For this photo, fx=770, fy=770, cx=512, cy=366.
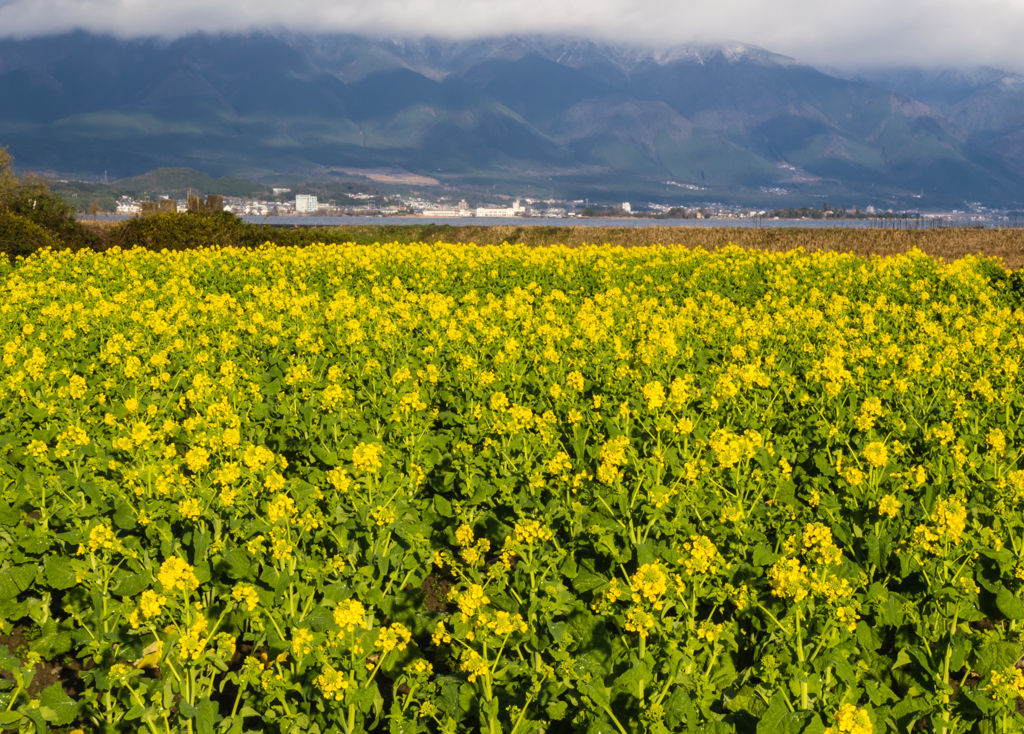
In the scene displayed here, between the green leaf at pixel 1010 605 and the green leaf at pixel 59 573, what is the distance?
5.60 metres

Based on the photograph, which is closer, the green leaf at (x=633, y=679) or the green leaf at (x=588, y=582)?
the green leaf at (x=633, y=679)

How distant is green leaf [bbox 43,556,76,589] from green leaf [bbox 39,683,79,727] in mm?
920

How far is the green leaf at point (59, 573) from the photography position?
4.77 meters

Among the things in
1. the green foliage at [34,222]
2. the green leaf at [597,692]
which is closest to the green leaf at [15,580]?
the green leaf at [597,692]

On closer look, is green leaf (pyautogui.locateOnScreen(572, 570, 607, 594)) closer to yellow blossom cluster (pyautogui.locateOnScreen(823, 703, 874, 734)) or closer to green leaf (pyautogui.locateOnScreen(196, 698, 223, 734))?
yellow blossom cluster (pyautogui.locateOnScreen(823, 703, 874, 734))

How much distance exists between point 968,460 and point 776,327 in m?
5.50

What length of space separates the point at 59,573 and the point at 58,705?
3.67ft

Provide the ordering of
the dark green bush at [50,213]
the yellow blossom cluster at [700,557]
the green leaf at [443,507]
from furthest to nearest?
the dark green bush at [50,213]
the green leaf at [443,507]
the yellow blossom cluster at [700,557]

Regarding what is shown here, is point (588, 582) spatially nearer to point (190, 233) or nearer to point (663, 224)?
point (190, 233)

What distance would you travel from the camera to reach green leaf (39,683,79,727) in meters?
3.90

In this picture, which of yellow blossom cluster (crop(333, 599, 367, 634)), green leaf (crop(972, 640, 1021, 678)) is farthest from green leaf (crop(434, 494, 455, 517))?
green leaf (crop(972, 640, 1021, 678))

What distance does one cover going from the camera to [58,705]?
3.92 m

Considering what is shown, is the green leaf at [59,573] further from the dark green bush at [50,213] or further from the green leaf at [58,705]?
the dark green bush at [50,213]

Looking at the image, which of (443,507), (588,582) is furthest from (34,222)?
(588,582)
